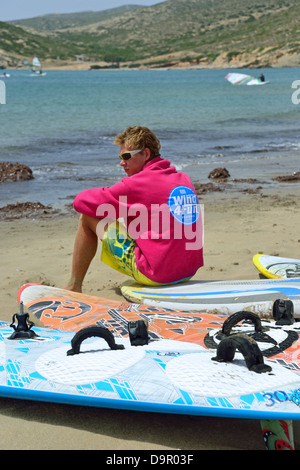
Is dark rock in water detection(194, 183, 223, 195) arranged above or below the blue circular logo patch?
above

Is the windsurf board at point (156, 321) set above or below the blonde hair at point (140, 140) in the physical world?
below

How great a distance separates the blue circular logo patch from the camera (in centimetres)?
387

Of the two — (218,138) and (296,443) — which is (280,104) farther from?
(296,443)

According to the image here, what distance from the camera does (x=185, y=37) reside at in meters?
142

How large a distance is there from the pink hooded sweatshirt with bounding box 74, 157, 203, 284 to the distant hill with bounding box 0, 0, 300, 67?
304ft

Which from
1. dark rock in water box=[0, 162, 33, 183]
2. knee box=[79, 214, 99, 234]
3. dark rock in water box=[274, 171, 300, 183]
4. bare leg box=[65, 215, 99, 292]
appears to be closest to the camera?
knee box=[79, 214, 99, 234]

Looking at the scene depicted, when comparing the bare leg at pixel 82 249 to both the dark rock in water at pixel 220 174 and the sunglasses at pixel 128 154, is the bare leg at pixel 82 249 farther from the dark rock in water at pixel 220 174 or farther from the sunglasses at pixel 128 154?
the dark rock in water at pixel 220 174

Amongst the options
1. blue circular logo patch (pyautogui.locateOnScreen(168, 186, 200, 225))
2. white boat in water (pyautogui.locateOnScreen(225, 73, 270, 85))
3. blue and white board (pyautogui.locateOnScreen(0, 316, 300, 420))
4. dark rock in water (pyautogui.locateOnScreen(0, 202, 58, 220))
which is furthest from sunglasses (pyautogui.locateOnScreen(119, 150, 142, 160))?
white boat in water (pyautogui.locateOnScreen(225, 73, 270, 85))

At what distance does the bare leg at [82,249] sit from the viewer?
421 cm

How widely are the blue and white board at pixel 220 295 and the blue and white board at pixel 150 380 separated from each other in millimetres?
1101

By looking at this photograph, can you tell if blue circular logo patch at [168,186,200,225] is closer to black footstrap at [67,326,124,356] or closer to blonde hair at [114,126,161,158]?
blonde hair at [114,126,161,158]

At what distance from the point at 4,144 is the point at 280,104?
1729cm

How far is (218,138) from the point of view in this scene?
16.9m

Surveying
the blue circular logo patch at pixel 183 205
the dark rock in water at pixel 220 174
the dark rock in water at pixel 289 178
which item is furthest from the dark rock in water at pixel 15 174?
the blue circular logo patch at pixel 183 205
